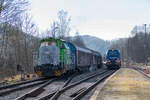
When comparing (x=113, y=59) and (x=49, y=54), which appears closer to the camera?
(x=49, y=54)

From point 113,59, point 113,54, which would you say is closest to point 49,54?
point 113,59

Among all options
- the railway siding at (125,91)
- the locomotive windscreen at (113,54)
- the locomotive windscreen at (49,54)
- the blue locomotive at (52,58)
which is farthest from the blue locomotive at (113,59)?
the railway siding at (125,91)

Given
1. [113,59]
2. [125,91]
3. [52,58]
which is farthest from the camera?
[113,59]

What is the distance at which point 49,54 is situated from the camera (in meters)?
19.3

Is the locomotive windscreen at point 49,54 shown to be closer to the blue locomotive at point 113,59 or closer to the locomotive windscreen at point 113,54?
the blue locomotive at point 113,59

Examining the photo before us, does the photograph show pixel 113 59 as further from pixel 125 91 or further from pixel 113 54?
pixel 125 91

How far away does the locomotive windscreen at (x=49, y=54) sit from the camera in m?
19.1

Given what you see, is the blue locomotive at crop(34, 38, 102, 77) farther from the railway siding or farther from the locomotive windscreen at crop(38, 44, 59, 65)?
the railway siding

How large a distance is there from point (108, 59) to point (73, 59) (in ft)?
50.7

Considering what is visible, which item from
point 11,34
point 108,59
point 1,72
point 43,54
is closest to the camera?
point 43,54

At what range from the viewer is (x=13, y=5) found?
2072 cm

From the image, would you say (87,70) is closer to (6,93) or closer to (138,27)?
(6,93)

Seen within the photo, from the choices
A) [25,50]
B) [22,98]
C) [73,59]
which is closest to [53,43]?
[73,59]

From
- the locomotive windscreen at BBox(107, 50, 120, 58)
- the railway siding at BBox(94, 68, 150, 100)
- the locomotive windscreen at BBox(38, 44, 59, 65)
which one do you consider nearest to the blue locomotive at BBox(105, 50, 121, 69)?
the locomotive windscreen at BBox(107, 50, 120, 58)
